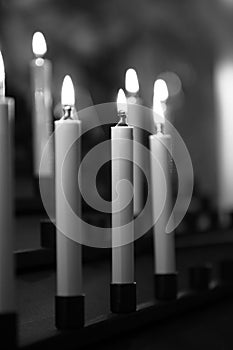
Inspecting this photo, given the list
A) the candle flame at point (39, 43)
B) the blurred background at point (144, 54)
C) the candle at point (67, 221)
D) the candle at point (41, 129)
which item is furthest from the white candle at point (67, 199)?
the blurred background at point (144, 54)

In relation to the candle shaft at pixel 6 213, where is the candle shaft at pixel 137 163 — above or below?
above

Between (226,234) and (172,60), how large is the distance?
1.62 m

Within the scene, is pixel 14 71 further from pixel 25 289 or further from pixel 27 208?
pixel 25 289

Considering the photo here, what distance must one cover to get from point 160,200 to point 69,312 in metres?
0.23

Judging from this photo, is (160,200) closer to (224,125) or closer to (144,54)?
(144,54)

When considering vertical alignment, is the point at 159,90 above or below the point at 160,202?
above

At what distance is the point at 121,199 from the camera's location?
69 centimetres

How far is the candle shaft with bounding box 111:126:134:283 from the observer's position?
69 centimetres

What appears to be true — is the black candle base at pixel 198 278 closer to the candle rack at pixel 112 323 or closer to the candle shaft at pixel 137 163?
the candle rack at pixel 112 323

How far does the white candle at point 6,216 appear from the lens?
538 millimetres

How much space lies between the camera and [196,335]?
769 millimetres

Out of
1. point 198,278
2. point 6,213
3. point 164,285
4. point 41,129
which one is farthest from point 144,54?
point 6,213

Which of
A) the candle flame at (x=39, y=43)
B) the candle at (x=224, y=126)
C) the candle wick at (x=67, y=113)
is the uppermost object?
the candle at (x=224, y=126)

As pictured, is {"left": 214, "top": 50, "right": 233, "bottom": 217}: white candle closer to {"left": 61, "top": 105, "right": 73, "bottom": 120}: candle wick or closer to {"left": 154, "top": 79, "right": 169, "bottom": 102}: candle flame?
{"left": 154, "top": 79, "right": 169, "bottom": 102}: candle flame
